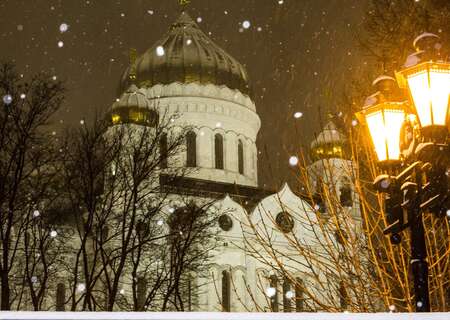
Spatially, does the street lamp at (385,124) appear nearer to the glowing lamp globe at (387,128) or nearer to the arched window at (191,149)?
the glowing lamp globe at (387,128)

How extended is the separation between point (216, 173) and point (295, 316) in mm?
34602

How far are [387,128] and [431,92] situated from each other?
56 centimetres

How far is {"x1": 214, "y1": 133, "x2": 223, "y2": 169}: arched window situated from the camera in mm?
38156

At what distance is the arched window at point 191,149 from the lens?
37.6 meters

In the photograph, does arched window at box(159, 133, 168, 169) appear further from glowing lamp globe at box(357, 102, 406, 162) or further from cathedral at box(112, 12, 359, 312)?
glowing lamp globe at box(357, 102, 406, 162)

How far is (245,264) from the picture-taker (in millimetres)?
31875

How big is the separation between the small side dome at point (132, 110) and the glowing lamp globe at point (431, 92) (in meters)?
28.6

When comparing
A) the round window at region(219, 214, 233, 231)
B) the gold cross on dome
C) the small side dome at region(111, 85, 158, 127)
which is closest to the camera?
the round window at region(219, 214, 233, 231)

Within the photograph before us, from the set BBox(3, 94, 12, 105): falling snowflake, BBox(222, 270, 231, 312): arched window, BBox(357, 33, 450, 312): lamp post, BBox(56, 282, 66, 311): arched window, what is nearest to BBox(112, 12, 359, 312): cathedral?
BBox(222, 270, 231, 312): arched window

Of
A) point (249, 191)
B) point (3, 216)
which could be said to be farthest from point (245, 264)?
point (3, 216)

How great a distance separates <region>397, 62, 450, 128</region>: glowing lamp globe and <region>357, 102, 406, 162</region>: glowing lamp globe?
1.20 ft

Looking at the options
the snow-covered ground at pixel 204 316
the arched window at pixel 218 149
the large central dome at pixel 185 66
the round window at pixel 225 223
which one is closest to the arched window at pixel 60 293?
the round window at pixel 225 223

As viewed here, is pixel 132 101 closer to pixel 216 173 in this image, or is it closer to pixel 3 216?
pixel 216 173

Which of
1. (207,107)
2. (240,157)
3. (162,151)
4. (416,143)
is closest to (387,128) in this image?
(416,143)
